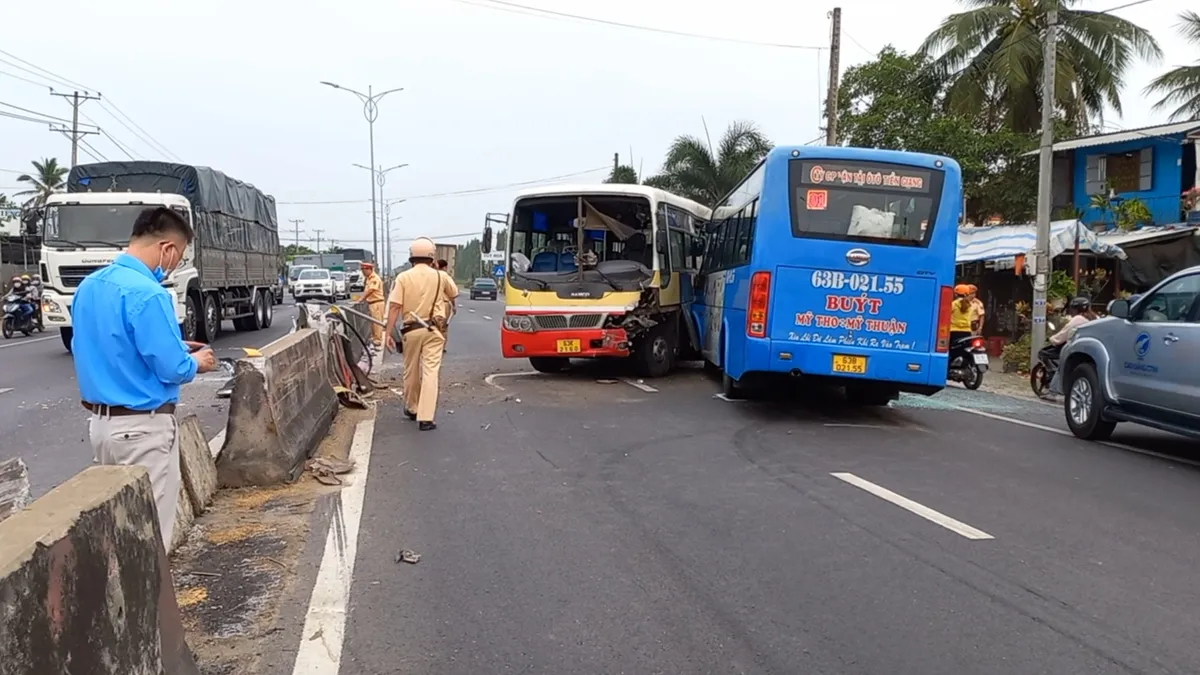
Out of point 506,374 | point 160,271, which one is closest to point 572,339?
point 506,374

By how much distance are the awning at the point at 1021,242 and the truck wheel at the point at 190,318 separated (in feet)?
49.7

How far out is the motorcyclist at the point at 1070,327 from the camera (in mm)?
12789

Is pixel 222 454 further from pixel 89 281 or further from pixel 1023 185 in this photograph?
pixel 1023 185

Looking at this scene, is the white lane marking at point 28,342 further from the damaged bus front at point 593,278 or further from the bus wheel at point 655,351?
the bus wheel at point 655,351

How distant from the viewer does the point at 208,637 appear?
4.27 metres

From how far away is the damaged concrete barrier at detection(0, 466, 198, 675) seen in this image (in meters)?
2.50

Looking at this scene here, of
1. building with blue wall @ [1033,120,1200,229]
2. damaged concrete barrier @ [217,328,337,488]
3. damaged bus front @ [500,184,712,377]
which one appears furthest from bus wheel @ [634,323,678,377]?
building with blue wall @ [1033,120,1200,229]

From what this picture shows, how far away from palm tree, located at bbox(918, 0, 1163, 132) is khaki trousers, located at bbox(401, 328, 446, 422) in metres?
23.2

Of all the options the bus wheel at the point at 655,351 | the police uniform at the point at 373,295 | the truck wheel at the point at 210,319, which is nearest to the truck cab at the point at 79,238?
the truck wheel at the point at 210,319

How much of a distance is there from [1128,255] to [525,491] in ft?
55.8

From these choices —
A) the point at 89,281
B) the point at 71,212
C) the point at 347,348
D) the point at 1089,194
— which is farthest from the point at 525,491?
the point at 1089,194

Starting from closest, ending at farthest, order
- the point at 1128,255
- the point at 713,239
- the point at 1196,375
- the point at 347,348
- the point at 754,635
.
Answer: the point at 754,635, the point at 1196,375, the point at 347,348, the point at 713,239, the point at 1128,255

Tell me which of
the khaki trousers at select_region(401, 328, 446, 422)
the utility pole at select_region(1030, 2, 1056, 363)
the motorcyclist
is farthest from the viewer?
the utility pole at select_region(1030, 2, 1056, 363)

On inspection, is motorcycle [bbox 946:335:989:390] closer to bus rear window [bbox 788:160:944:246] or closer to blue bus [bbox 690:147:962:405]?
blue bus [bbox 690:147:962:405]
